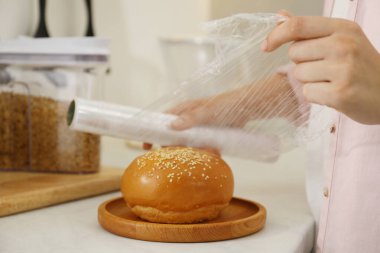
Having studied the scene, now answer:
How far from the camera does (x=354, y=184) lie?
0.76 m

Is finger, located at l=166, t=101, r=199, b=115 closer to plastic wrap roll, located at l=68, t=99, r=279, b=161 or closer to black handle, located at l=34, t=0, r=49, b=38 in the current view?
plastic wrap roll, located at l=68, t=99, r=279, b=161

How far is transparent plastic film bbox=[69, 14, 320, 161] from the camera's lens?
81 centimetres

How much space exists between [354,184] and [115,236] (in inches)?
12.6

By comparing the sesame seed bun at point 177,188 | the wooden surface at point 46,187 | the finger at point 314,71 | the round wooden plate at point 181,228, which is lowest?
the wooden surface at point 46,187

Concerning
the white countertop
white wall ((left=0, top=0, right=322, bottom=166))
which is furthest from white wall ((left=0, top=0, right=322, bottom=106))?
the white countertop

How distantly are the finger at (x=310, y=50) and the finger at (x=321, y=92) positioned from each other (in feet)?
0.10

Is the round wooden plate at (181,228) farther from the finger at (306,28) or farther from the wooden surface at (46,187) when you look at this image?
the finger at (306,28)

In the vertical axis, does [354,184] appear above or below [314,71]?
below

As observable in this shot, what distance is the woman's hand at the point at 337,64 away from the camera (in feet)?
2.00

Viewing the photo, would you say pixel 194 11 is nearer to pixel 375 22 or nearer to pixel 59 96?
pixel 59 96

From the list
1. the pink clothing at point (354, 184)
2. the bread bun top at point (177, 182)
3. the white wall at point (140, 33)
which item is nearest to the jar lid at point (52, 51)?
the bread bun top at point (177, 182)

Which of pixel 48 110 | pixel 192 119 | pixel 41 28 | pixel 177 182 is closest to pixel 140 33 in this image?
pixel 41 28

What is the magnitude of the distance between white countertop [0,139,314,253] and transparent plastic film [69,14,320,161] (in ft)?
0.37

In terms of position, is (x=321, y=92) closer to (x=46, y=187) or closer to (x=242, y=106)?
(x=242, y=106)
